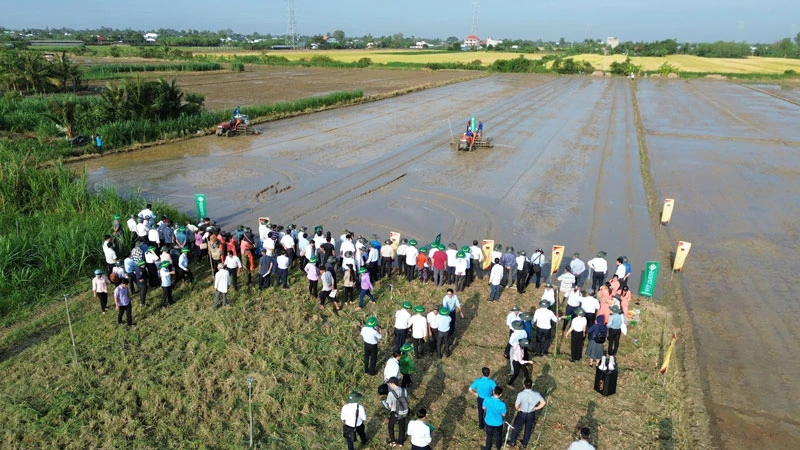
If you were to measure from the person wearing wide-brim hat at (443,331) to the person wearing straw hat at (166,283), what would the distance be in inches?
236

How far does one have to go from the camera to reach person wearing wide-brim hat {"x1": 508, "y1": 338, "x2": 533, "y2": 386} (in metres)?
9.08

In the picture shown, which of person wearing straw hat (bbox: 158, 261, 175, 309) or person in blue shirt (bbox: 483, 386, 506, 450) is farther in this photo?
person wearing straw hat (bbox: 158, 261, 175, 309)

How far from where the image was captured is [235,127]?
30078mm

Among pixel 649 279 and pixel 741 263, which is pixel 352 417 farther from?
pixel 741 263

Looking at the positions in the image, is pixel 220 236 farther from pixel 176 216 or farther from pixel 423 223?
pixel 423 223

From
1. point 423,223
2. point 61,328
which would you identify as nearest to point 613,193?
point 423,223

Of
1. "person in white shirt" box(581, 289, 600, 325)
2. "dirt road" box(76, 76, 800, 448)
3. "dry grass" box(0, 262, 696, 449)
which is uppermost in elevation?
"person in white shirt" box(581, 289, 600, 325)

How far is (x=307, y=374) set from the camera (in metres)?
9.53

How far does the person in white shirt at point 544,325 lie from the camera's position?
9948mm

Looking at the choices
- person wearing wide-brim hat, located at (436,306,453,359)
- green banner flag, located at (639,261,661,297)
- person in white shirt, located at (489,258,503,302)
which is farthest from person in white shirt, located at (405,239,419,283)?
green banner flag, located at (639,261,661,297)

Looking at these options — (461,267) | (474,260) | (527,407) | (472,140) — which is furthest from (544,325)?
(472,140)

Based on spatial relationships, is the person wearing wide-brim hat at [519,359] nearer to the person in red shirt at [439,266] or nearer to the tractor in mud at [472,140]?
the person in red shirt at [439,266]

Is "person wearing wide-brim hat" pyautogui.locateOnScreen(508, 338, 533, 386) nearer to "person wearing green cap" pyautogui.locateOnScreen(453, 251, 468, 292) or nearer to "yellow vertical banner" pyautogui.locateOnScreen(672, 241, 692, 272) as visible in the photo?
"person wearing green cap" pyautogui.locateOnScreen(453, 251, 468, 292)

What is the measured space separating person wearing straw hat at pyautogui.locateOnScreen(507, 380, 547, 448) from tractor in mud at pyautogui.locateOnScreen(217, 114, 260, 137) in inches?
1035
